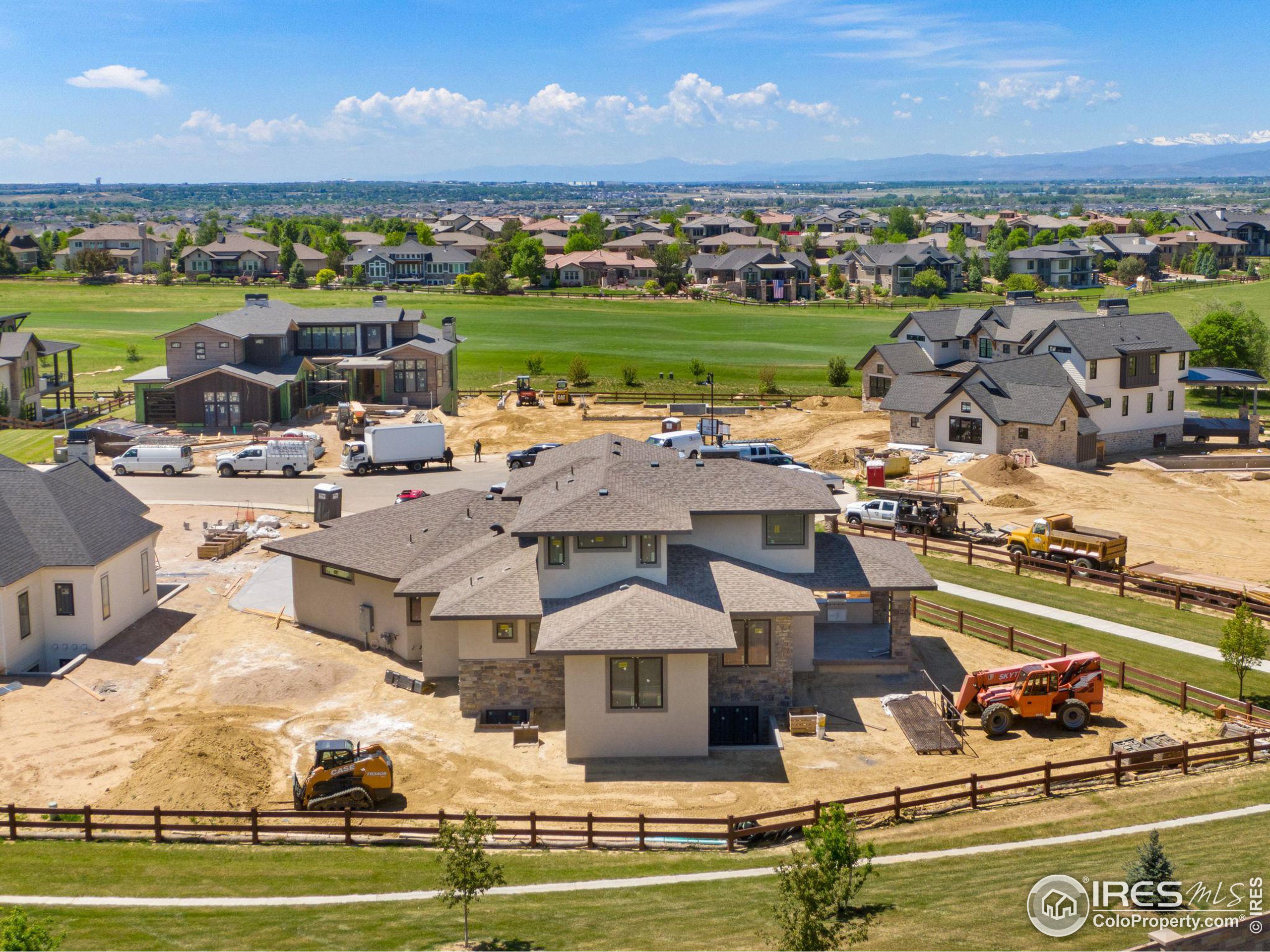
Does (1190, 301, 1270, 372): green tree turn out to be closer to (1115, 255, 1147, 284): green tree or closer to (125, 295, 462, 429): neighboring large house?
(125, 295, 462, 429): neighboring large house

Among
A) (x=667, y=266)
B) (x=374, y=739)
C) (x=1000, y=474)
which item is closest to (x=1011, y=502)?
(x=1000, y=474)

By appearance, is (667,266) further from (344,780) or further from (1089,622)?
(344,780)

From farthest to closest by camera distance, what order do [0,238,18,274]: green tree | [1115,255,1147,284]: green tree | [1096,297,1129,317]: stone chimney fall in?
[0,238,18,274]: green tree, [1115,255,1147,284]: green tree, [1096,297,1129,317]: stone chimney

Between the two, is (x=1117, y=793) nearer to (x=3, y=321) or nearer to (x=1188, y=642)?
(x=1188, y=642)

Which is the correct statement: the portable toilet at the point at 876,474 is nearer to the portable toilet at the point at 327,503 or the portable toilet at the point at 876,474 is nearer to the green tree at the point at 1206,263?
the portable toilet at the point at 327,503

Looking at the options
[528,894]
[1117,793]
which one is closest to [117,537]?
[528,894]

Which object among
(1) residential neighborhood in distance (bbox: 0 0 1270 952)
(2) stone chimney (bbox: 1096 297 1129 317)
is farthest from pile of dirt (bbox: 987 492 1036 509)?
(2) stone chimney (bbox: 1096 297 1129 317)
